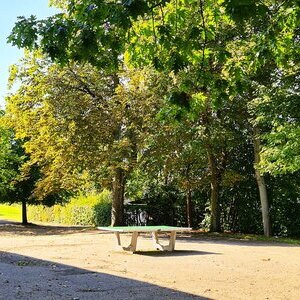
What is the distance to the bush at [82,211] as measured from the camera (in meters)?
30.0

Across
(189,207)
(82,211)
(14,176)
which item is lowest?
(82,211)

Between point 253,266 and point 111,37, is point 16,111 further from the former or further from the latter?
point 111,37

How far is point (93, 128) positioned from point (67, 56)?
54.1 ft

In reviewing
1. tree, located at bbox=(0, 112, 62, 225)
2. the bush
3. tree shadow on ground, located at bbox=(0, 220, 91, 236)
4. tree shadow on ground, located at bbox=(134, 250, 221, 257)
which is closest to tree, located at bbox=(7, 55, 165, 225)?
tree shadow on ground, located at bbox=(0, 220, 91, 236)

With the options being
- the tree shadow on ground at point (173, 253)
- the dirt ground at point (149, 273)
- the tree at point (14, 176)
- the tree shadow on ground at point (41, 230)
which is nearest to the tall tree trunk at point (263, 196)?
the dirt ground at point (149, 273)

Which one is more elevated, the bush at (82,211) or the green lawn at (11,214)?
the bush at (82,211)

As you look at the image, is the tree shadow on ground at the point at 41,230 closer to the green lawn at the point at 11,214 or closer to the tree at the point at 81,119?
the tree at the point at 81,119

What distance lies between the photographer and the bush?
29953 millimetres

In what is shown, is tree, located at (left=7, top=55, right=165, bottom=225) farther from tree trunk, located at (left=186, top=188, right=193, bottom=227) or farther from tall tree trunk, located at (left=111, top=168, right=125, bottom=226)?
tree trunk, located at (left=186, top=188, right=193, bottom=227)

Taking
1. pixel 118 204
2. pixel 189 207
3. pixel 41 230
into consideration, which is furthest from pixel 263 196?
pixel 41 230

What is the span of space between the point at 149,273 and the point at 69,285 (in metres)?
1.95

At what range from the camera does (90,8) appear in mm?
4836

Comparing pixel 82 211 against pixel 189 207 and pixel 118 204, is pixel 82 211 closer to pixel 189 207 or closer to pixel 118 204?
pixel 118 204

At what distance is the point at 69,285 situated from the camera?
801 cm
